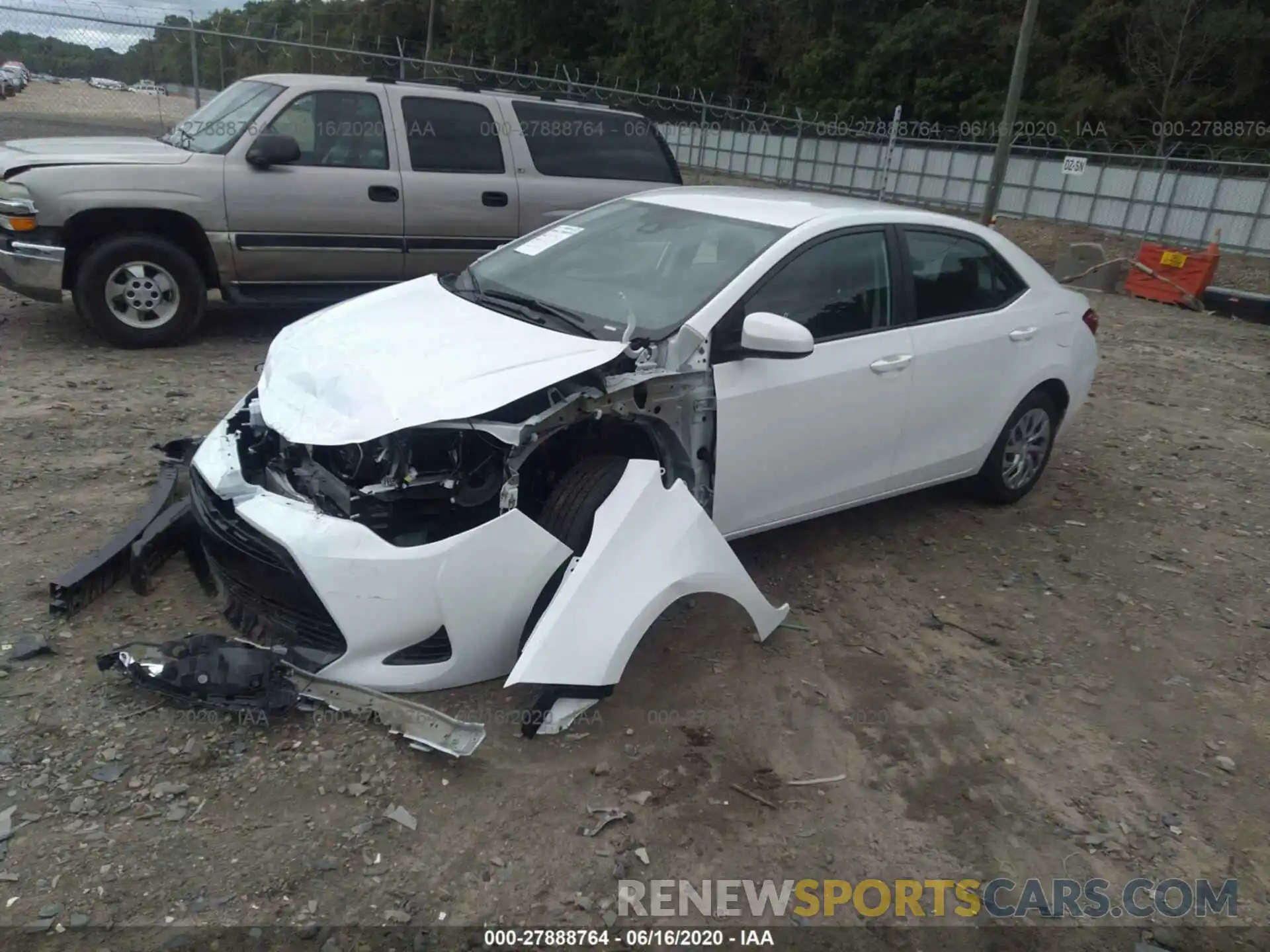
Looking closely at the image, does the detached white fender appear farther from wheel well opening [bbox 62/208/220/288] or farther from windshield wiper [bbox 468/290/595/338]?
wheel well opening [bbox 62/208/220/288]

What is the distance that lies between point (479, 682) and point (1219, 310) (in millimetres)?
13573

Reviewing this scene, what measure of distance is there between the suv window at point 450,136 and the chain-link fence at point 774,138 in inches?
19.6

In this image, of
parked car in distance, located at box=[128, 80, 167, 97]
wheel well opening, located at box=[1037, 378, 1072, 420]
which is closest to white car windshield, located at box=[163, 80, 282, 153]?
wheel well opening, located at box=[1037, 378, 1072, 420]

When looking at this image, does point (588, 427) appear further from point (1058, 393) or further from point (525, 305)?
point (1058, 393)

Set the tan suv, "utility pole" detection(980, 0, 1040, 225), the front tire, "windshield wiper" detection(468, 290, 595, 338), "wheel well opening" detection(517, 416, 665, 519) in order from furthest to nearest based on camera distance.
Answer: "utility pole" detection(980, 0, 1040, 225) → the tan suv → the front tire → "windshield wiper" detection(468, 290, 595, 338) → "wheel well opening" detection(517, 416, 665, 519)

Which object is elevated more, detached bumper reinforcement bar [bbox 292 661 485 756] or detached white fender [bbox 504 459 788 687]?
detached white fender [bbox 504 459 788 687]

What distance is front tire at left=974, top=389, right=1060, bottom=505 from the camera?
16.0ft

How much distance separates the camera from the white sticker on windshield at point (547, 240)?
4.35m

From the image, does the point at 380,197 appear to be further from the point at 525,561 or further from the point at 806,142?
the point at 806,142

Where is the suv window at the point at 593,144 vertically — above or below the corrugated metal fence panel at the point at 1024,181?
above

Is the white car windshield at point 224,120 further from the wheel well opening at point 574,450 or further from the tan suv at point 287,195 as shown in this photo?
the wheel well opening at point 574,450

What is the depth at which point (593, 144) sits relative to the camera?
777cm

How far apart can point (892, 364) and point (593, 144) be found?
15.1ft

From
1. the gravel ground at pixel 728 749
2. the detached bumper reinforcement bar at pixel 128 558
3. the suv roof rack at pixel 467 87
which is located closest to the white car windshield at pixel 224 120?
the suv roof rack at pixel 467 87
